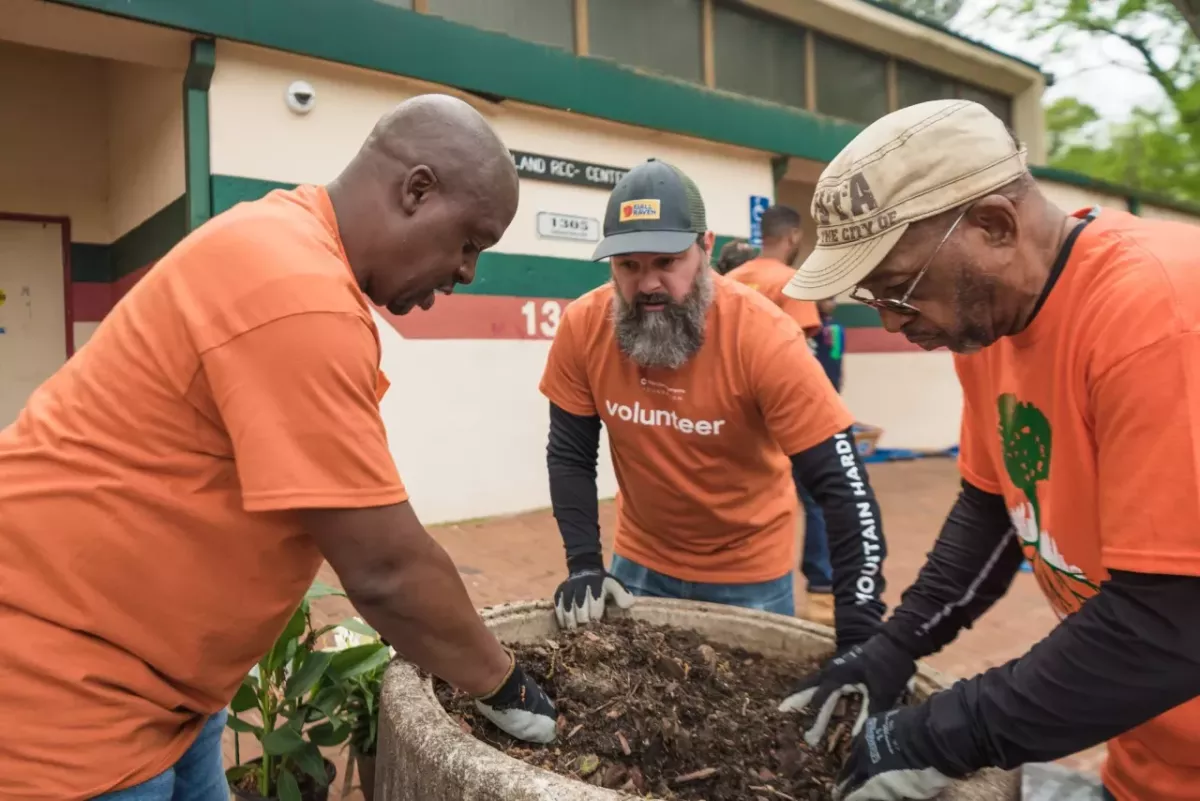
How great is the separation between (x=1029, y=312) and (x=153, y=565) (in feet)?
4.51

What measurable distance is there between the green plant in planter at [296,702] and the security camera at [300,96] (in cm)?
365

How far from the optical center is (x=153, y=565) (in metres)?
1.18

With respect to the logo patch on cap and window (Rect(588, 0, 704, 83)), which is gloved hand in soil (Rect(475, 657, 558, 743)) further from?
window (Rect(588, 0, 704, 83))

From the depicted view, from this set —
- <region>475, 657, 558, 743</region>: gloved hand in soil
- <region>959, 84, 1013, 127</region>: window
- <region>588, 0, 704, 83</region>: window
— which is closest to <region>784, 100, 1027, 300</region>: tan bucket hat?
<region>475, 657, 558, 743</region>: gloved hand in soil

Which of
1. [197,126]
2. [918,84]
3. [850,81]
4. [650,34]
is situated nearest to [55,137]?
[197,126]

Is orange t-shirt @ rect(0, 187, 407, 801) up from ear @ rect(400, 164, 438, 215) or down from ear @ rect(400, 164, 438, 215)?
down

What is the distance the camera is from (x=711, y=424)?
2254 millimetres

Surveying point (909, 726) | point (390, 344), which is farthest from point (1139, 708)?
point (390, 344)

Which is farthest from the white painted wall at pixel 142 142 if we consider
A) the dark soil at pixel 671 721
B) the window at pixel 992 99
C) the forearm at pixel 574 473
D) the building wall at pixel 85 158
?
the window at pixel 992 99

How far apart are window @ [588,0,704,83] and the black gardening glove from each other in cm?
563

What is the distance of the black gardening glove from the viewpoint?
2070mm

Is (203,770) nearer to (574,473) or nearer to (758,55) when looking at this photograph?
(574,473)

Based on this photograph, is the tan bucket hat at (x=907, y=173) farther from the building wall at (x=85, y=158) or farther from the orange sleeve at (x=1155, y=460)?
the building wall at (x=85, y=158)

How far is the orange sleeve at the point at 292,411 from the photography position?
1088 mm
